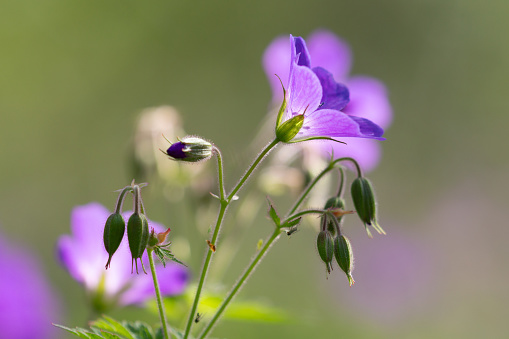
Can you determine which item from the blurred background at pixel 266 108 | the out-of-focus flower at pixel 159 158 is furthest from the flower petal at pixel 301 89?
the blurred background at pixel 266 108

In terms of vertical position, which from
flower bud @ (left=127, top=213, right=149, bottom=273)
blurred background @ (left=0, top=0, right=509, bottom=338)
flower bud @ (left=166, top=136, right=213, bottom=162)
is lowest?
blurred background @ (left=0, top=0, right=509, bottom=338)

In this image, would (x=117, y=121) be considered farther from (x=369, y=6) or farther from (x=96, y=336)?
(x=96, y=336)

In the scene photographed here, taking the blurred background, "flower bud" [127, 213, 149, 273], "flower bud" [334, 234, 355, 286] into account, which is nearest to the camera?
"flower bud" [127, 213, 149, 273]

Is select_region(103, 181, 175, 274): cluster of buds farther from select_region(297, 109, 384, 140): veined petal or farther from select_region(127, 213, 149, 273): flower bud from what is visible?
select_region(297, 109, 384, 140): veined petal

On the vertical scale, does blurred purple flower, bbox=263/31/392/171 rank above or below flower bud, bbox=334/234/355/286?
above

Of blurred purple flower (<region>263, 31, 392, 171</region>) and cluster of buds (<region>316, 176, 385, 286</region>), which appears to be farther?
blurred purple flower (<region>263, 31, 392, 171</region>)

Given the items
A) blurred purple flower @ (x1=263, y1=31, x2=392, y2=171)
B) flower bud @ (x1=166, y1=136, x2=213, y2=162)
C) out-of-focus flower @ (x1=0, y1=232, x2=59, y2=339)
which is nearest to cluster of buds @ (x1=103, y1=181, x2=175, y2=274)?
flower bud @ (x1=166, y1=136, x2=213, y2=162)

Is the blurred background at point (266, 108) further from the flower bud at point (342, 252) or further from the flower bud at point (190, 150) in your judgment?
the flower bud at point (190, 150)
